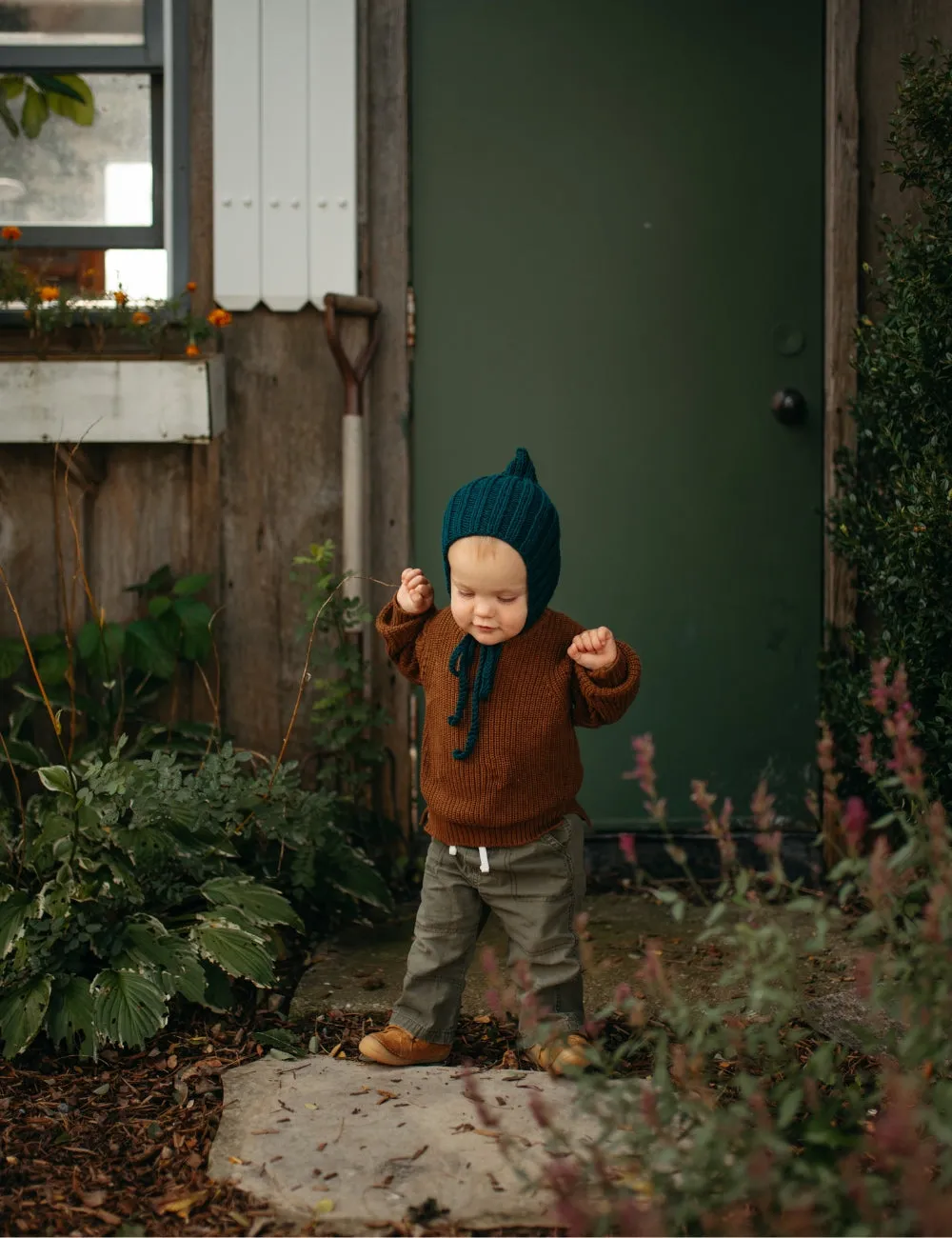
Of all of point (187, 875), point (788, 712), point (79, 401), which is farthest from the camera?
point (788, 712)

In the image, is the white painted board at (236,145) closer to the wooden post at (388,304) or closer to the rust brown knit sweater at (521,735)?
the wooden post at (388,304)

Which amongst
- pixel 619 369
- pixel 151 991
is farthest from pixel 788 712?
pixel 151 991

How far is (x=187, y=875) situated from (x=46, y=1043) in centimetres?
55

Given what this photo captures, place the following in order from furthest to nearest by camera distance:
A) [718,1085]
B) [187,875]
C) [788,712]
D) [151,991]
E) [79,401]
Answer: [788,712] → [79,401] → [187,875] → [151,991] → [718,1085]

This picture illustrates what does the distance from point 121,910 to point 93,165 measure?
8.01ft

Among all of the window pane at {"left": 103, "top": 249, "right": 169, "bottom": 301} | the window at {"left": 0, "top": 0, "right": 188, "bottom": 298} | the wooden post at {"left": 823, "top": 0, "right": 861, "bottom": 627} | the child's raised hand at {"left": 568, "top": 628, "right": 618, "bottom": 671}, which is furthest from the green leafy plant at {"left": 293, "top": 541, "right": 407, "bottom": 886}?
the wooden post at {"left": 823, "top": 0, "right": 861, "bottom": 627}

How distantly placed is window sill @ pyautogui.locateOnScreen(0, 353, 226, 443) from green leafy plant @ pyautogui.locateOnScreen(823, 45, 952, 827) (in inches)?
75.8

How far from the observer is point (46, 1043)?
2.88m

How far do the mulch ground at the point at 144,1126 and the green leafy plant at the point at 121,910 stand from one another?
0.30 ft

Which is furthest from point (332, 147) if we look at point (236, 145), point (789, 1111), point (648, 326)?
point (789, 1111)

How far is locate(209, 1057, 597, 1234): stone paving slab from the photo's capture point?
7.13ft

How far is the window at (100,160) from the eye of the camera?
4023mm

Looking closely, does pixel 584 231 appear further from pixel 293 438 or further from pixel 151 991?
pixel 151 991

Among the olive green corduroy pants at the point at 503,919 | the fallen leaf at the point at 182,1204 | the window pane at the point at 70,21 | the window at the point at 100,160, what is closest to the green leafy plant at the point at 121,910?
the olive green corduroy pants at the point at 503,919
